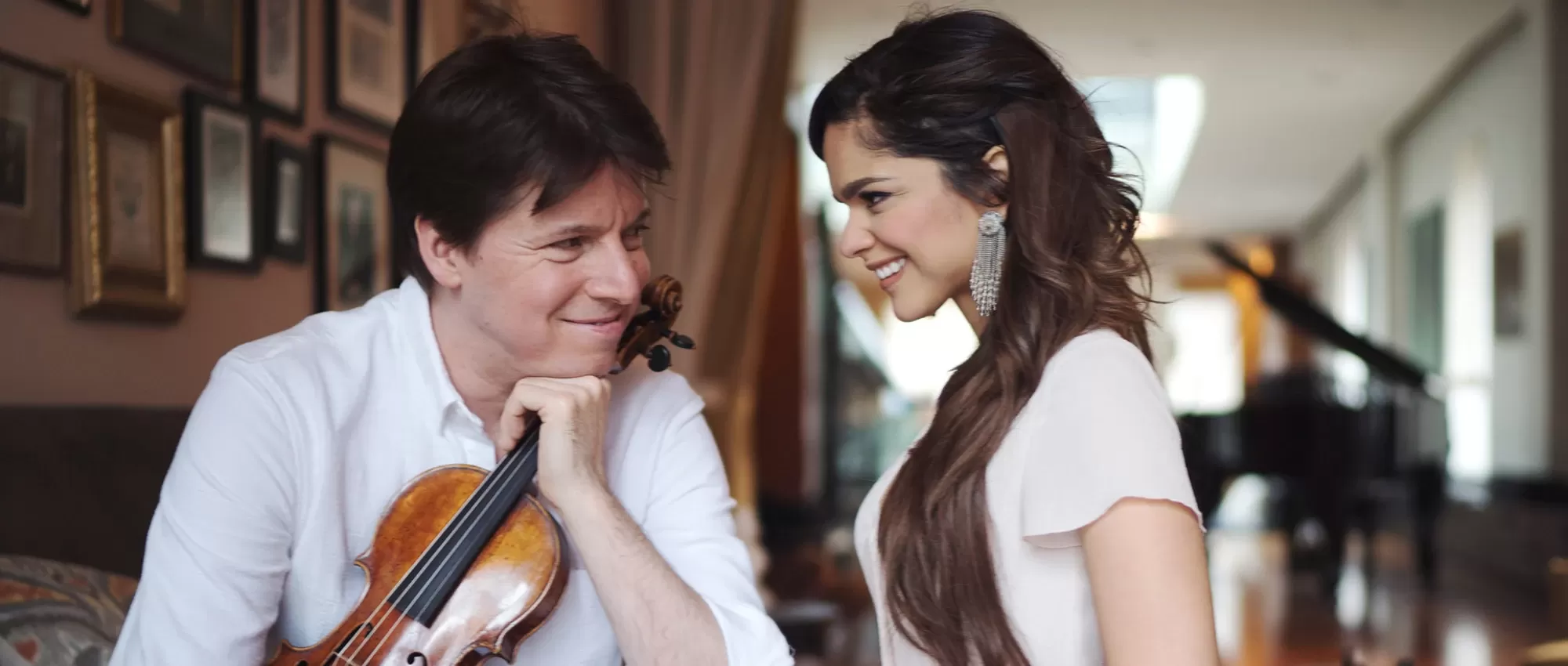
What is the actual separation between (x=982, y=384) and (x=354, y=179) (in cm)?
205

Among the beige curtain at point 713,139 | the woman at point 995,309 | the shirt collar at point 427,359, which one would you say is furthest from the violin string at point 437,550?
the beige curtain at point 713,139

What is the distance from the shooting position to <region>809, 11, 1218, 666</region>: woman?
119 cm

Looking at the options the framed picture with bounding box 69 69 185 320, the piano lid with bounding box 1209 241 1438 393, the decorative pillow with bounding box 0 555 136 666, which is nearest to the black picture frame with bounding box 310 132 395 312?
the framed picture with bounding box 69 69 185 320

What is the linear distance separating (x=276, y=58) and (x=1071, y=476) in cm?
204

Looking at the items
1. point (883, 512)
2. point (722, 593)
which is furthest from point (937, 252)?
point (722, 593)

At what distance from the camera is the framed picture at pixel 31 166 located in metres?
1.89

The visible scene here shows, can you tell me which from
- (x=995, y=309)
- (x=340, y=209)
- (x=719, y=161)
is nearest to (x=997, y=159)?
(x=995, y=309)

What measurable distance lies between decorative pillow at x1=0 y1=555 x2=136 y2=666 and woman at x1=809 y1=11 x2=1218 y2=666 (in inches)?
33.9

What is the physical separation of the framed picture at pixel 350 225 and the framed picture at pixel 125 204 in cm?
50

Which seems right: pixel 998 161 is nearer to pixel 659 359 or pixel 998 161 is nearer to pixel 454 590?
pixel 659 359

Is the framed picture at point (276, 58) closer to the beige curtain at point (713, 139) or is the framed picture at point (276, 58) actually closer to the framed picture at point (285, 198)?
the framed picture at point (285, 198)

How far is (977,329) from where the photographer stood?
1.36 metres

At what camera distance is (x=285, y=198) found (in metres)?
2.68

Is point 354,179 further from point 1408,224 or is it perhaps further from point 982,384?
point 1408,224
